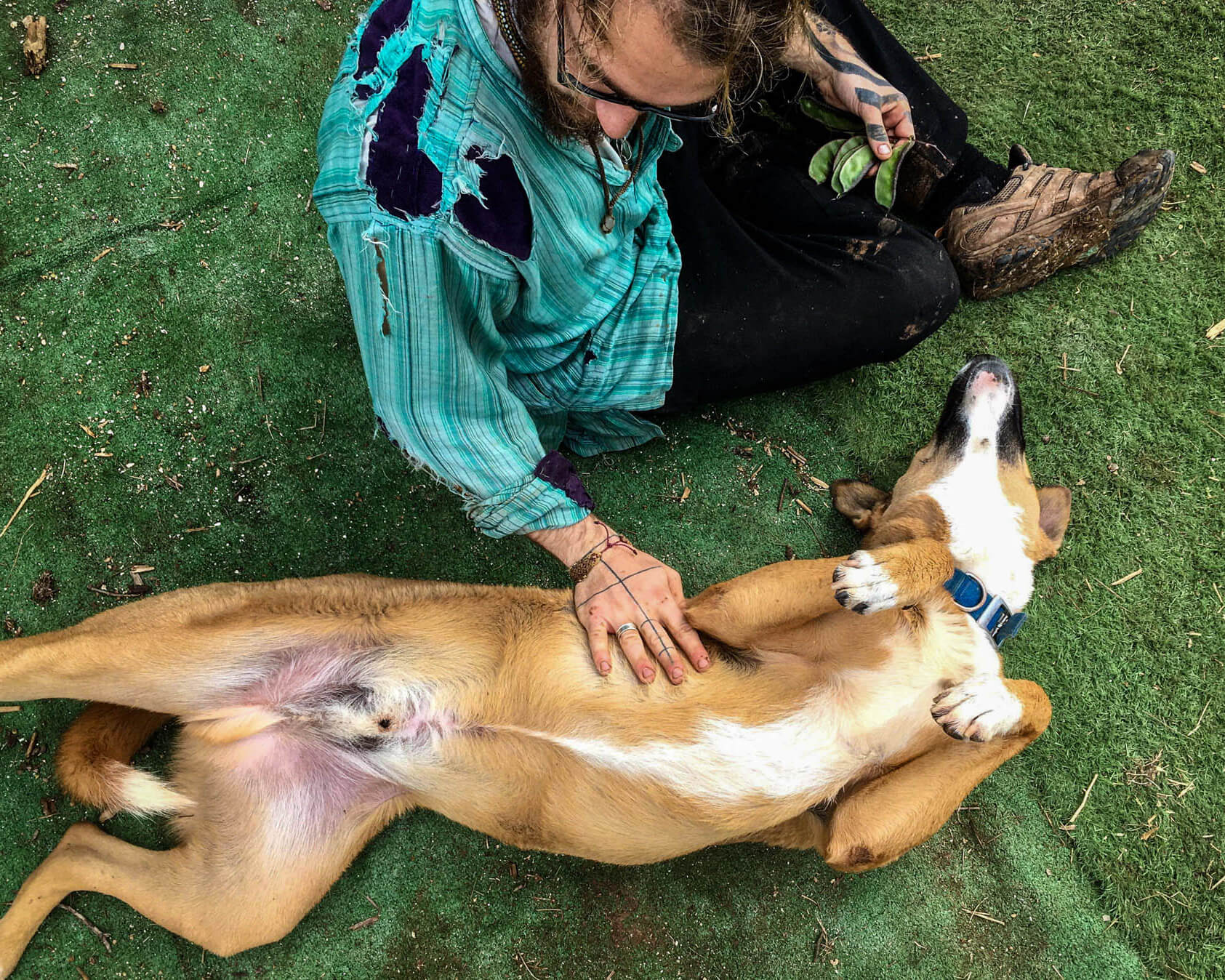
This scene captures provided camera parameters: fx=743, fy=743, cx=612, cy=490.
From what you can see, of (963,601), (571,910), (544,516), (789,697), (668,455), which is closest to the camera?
(544,516)

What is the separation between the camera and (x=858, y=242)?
10.4 feet

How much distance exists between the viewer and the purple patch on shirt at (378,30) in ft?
5.82

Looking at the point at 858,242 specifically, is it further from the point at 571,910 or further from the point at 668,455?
the point at 571,910

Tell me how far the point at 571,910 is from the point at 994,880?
183 cm

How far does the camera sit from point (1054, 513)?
10.6 feet

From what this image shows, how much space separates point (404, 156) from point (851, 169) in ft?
7.55

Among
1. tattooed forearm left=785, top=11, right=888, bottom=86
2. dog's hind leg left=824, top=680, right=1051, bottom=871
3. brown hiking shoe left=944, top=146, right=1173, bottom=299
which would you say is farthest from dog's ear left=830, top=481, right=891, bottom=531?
tattooed forearm left=785, top=11, right=888, bottom=86

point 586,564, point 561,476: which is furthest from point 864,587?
point 561,476

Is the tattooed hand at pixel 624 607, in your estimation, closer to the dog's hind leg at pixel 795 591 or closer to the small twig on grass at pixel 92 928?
the dog's hind leg at pixel 795 591

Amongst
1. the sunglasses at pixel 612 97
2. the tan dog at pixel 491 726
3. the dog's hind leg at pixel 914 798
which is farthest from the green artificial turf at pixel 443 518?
the sunglasses at pixel 612 97

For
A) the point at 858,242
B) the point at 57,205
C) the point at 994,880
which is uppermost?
the point at 858,242

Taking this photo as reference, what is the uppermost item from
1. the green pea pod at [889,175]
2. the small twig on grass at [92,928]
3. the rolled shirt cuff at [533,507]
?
the green pea pod at [889,175]

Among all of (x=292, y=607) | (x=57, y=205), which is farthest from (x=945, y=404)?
(x=57, y=205)

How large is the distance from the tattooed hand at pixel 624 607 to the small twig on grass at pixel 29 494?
6.88 ft
